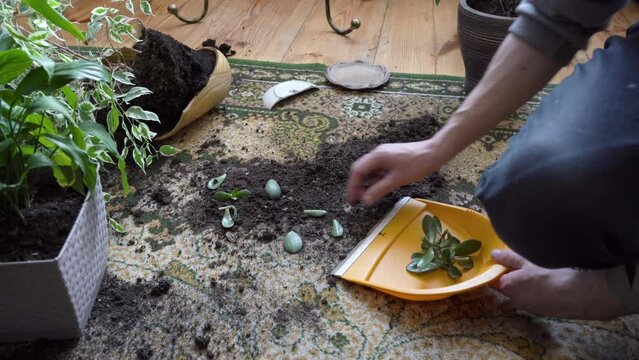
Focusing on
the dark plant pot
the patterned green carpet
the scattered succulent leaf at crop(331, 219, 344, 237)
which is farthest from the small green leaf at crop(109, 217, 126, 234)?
the dark plant pot

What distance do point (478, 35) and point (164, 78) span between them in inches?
28.0

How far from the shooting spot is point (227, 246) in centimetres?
98

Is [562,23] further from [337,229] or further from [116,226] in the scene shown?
[116,226]

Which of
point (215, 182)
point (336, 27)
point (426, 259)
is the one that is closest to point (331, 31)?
point (336, 27)

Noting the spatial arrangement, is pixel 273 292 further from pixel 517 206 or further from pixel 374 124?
pixel 374 124

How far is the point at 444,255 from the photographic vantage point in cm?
92

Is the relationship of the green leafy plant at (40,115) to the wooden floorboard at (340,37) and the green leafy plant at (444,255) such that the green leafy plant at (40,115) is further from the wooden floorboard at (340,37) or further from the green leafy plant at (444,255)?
the wooden floorboard at (340,37)

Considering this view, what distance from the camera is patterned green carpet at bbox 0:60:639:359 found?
812 millimetres

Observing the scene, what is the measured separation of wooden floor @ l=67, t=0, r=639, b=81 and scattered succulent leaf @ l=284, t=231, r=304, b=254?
76 centimetres

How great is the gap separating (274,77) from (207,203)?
0.55 metres

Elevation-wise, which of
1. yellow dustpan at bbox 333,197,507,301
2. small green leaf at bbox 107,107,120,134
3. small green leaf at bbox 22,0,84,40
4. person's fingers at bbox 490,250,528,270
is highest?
small green leaf at bbox 22,0,84,40

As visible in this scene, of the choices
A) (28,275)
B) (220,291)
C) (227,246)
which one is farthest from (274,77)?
(28,275)

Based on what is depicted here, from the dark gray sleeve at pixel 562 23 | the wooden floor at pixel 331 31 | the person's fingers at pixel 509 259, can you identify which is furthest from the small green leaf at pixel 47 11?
the wooden floor at pixel 331 31

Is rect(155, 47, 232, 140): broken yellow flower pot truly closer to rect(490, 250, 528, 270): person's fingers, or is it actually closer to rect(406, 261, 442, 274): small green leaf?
rect(406, 261, 442, 274): small green leaf
